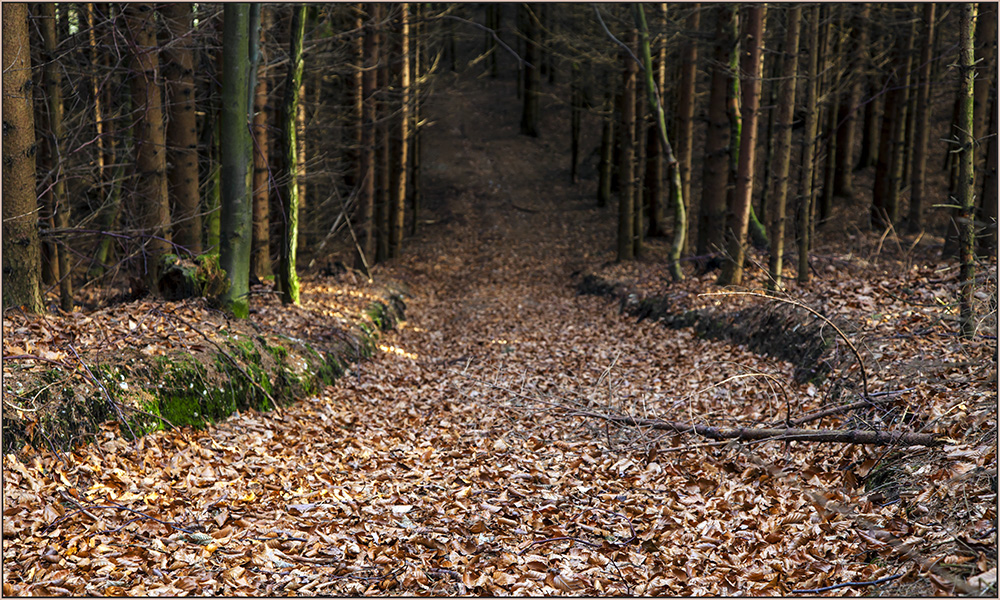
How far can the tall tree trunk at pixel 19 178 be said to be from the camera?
6641mm

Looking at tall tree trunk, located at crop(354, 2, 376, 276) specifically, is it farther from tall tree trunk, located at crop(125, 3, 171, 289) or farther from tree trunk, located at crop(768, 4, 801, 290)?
tree trunk, located at crop(768, 4, 801, 290)

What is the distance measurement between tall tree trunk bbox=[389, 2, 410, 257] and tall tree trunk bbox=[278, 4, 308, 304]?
5.77 metres

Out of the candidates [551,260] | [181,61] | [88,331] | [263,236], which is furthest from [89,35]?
[551,260]

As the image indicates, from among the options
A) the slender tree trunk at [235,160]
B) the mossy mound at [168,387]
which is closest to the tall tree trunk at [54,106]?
the slender tree trunk at [235,160]

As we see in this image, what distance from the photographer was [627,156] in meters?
17.2

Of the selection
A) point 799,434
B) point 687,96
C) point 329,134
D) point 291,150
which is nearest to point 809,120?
point 687,96

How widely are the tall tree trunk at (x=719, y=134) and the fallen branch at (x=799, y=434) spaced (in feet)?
26.2

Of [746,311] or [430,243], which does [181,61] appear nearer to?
[746,311]

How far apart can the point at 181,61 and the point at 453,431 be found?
6.80m

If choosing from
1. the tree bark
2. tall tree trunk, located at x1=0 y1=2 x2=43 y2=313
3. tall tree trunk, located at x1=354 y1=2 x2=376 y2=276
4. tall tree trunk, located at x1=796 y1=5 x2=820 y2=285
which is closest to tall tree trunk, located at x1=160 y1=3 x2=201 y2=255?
tall tree trunk, located at x1=0 y1=2 x2=43 y2=313

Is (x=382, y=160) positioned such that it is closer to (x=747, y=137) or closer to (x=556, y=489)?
(x=747, y=137)

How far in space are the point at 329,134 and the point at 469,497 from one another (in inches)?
682

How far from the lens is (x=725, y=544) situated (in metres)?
4.68

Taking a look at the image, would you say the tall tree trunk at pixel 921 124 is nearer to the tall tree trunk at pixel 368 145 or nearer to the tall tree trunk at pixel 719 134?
the tall tree trunk at pixel 719 134
